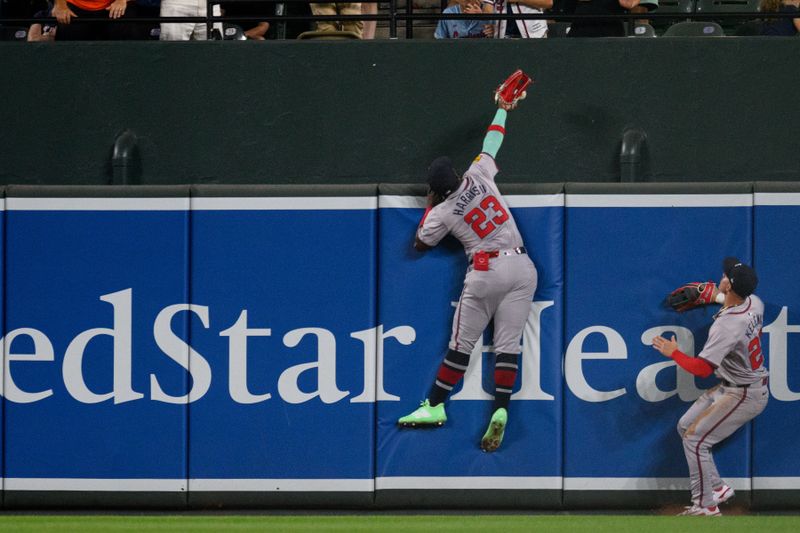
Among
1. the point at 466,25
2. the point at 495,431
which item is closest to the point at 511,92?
the point at 466,25

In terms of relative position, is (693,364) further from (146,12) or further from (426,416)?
(146,12)

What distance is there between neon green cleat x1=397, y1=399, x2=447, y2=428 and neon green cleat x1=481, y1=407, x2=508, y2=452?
318 millimetres

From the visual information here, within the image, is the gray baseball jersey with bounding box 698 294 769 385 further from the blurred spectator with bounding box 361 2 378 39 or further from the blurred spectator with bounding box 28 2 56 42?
the blurred spectator with bounding box 28 2 56 42

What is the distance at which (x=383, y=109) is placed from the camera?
27.3ft

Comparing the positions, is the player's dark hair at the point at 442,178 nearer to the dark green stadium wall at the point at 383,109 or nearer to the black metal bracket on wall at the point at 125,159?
the dark green stadium wall at the point at 383,109

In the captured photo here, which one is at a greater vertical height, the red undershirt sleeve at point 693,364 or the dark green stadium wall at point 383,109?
the dark green stadium wall at point 383,109

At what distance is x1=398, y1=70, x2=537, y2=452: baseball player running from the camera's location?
7.41 metres

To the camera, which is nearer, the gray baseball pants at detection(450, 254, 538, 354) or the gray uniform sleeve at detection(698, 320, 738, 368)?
the gray uniform sleeve at detection(698, 320, 738, 368)

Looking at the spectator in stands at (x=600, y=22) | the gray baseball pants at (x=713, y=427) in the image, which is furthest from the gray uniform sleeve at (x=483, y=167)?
the gray baseball pants at (x=713, y=427)

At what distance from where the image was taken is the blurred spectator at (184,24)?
28.2 ft

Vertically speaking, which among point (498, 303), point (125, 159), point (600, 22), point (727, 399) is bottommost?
point (727, 399)

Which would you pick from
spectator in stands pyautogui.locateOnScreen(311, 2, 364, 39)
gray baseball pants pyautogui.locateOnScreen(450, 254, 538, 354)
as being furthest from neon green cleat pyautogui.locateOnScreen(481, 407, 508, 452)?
spectator in stands pyautogui.locateOnScreen(311, 2, 364, 39)
